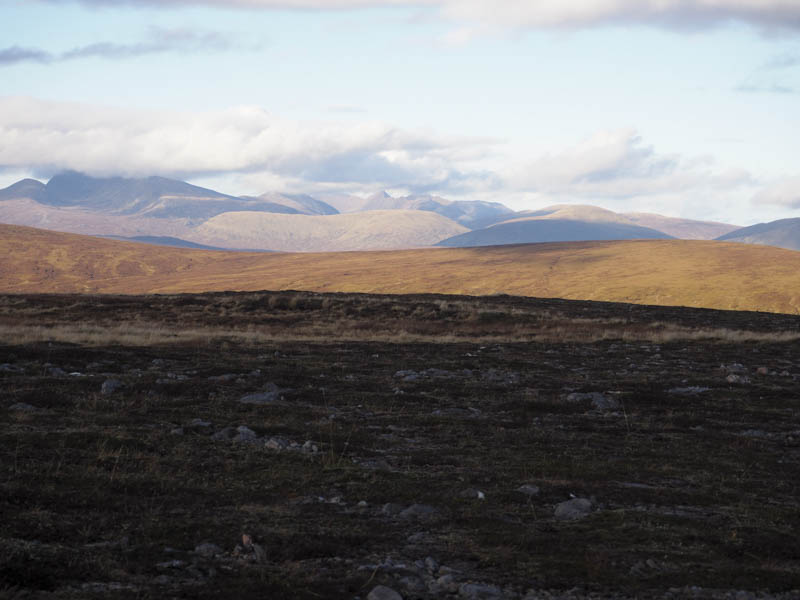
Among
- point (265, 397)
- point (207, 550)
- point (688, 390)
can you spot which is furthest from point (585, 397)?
point (207, 550)

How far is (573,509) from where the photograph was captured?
31.6ft

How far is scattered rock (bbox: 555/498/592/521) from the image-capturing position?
9461 mm

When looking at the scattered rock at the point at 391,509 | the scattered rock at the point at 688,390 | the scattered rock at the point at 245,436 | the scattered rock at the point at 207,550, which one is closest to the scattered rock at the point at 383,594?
the scattered rock at the point at 207,550

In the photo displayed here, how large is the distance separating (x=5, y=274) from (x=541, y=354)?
17673cm

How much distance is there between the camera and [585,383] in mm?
22141

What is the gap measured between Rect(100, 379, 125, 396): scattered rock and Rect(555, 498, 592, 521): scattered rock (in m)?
11.3

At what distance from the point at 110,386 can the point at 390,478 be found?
29.9 ft

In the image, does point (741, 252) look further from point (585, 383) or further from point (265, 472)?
point (265, 472)

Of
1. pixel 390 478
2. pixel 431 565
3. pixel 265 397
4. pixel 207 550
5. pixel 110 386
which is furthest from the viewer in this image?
pixel 265 397

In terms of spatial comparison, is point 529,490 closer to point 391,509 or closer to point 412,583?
point 391,509

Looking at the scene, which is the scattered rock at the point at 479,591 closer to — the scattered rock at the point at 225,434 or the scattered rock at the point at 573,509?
the scattered rock at the point at 573,509

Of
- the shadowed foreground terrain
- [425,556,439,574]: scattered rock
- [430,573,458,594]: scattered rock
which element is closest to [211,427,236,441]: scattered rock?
the shadowed foreground terrain

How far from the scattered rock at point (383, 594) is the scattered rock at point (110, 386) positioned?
1205cm

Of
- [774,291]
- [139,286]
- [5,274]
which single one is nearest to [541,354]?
[774,291]
